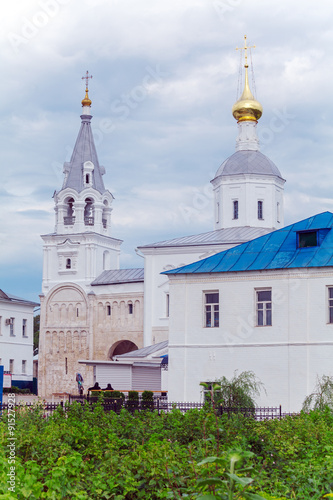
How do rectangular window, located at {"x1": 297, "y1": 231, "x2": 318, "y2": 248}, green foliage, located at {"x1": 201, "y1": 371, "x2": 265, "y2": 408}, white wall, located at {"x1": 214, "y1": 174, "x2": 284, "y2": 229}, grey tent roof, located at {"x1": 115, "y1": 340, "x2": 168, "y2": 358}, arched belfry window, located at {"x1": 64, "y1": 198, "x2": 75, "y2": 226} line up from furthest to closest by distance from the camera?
arched belfry window, located at {"x1": 64, "y1": 198, "x2": 75, "y2": 226} → white wall, located at {"x1": 214, "y1": 174, "x2": 284, "y2": 229} → grey tent roof, located at {"x1": 115, "y1": 340, "x2": 168, "y2": 358} → rectangular window, located at {"x1": 297, "y1": 231, "x2": 318, "y2": 248} → green foliage, located at {"x1": 201, "y1": 371, "x2": 265, "y2": 408}

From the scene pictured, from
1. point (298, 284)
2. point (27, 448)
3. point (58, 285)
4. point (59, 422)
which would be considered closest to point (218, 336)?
point (298, 284)

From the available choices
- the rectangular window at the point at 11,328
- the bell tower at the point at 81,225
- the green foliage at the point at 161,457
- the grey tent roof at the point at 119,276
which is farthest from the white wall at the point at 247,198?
the green foliage at the point at 161,457

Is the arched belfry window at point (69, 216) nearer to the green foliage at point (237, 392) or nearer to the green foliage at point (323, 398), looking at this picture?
the green foliage at point (237, 392)

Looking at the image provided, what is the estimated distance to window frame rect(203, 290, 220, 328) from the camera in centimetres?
2417

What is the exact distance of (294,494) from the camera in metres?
7.16

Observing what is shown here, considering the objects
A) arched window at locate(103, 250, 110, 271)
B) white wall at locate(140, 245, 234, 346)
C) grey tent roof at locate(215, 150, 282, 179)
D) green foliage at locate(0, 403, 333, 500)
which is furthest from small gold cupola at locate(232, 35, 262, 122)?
green foliage at locate(0, 403, 333, 500)

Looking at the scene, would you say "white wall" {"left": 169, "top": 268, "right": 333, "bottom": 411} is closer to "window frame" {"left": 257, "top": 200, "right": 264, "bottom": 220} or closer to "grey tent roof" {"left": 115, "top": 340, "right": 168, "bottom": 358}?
"grey tent roof" {"left": 115, "top": 340, "right": 168, "bottom": 358}

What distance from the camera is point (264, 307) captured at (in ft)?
77.0

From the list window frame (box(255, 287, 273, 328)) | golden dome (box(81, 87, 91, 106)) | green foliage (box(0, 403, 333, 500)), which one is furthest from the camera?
golden dome (box(81, 87, 91, 106))

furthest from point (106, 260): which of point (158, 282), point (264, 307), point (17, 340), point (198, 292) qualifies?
point (264, 307)

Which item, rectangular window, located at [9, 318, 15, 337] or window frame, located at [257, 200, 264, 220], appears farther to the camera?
rectangular window, located at [9, 318, 15, 337]

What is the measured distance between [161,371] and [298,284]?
1100 cm

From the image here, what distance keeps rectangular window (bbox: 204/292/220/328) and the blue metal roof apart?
82 centimetres

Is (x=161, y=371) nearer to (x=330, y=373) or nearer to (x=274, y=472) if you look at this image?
(x=330, y=373)
